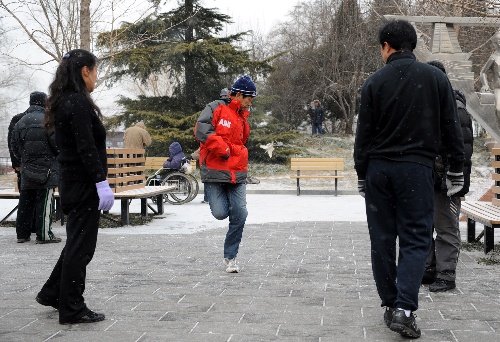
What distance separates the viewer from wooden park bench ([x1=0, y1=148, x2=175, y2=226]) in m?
11.1

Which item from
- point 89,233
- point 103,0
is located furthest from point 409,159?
point 103,0

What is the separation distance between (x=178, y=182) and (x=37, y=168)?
6.83m

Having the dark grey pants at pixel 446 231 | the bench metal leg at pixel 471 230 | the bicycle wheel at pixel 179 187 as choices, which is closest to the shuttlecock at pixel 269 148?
the bicycle wheel at pixel 179 187

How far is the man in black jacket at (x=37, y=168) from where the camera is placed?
913 centimetres

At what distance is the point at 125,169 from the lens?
1156cm

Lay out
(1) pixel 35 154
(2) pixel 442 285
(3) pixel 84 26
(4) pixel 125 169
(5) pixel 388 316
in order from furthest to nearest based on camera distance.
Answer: (3) pixel 84 26 < (4) pixel 125 169 < (1) pixel 35 154 < (2) pixel 442 285 < (5) pixel 388 316

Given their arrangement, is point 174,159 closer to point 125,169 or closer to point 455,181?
point 125,169

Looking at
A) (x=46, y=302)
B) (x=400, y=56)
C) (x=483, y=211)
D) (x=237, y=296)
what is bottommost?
(x=237, y=296)

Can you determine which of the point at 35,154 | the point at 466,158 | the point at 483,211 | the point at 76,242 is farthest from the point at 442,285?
the point at 35,154

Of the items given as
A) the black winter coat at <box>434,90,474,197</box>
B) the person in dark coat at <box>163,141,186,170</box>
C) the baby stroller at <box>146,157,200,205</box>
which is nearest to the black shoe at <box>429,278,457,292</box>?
the black winter coat at <box>434,90,474,197</box>

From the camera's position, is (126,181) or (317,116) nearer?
(126,181)

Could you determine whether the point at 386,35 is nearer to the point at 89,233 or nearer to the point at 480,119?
the point at 89,233

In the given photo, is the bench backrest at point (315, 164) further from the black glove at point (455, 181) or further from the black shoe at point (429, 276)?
the black glove at point (455, 181)

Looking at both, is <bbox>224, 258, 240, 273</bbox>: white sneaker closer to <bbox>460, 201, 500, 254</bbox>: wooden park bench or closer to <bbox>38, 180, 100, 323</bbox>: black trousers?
<bbox>38, 180, 100, 323</bbox>: black trousers
